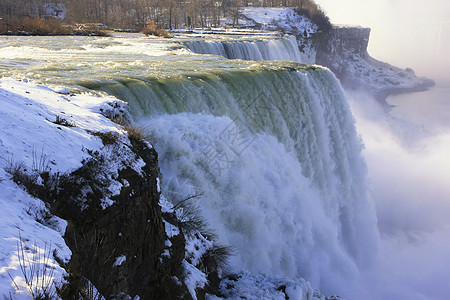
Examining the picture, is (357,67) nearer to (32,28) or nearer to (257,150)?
(32,28)

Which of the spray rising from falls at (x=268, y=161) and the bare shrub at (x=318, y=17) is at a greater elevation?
the bare shrub at (x=318, y=17)

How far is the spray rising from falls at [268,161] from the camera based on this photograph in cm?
751

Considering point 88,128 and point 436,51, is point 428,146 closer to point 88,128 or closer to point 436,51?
point 88,128

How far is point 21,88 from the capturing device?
678cm

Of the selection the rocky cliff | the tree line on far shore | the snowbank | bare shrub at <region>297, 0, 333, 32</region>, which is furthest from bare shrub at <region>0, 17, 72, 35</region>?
bare shrub at <region>297, 0, 333, 32</region>

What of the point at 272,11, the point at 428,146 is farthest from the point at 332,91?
the point at 272,11

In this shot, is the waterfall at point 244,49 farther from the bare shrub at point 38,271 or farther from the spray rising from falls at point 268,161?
the bare shrub at point 38,271

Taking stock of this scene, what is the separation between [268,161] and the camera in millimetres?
9195

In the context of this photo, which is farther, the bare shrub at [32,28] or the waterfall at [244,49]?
the bare shrub at [32,28]

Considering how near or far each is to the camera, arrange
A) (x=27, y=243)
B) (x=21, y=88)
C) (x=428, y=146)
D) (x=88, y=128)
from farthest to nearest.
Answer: (x=428, y=146)
(x=21, y=88)
(x=88, y=128)
(x=27, y=243)

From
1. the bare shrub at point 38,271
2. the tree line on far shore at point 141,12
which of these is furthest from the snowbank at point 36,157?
the tree line on far shore at point 141,12

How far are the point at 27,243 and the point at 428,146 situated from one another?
29505 mm

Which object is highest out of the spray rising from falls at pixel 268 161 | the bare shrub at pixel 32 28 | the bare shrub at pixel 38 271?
the bare shrub at pixel 32 28

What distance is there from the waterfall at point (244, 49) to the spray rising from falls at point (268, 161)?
7671 mm
